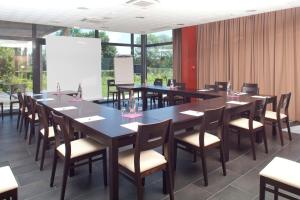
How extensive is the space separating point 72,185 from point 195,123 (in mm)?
1533

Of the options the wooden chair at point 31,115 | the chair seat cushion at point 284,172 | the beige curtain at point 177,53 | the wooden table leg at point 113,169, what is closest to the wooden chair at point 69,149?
the wooden table leg at point 113,169

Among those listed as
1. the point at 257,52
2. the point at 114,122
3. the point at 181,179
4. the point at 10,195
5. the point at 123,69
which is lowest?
the point at 181,179

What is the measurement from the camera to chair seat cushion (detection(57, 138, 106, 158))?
237 cm

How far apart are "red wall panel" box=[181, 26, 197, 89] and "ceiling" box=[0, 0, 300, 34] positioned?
1.03 metres

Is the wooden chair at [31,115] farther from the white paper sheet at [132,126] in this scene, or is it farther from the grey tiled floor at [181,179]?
the white paper sheet at [132,126]

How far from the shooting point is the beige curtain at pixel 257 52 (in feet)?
17.5

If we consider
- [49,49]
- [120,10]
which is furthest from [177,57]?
[49,49]

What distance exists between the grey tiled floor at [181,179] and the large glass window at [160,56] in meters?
5.35

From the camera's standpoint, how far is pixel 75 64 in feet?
23.8

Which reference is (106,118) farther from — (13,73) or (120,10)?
(13,73)

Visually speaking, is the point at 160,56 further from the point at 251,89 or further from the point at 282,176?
the point at 282,176

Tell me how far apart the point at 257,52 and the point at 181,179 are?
450 cm

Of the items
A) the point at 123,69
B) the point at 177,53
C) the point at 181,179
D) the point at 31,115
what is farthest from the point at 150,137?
the point at 123,69

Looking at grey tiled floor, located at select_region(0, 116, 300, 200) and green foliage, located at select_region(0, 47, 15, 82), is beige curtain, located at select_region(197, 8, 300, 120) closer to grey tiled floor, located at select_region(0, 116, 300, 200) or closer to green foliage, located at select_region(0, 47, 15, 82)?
grey tiled floor, located at select_region(0, 116, 300, 200)
